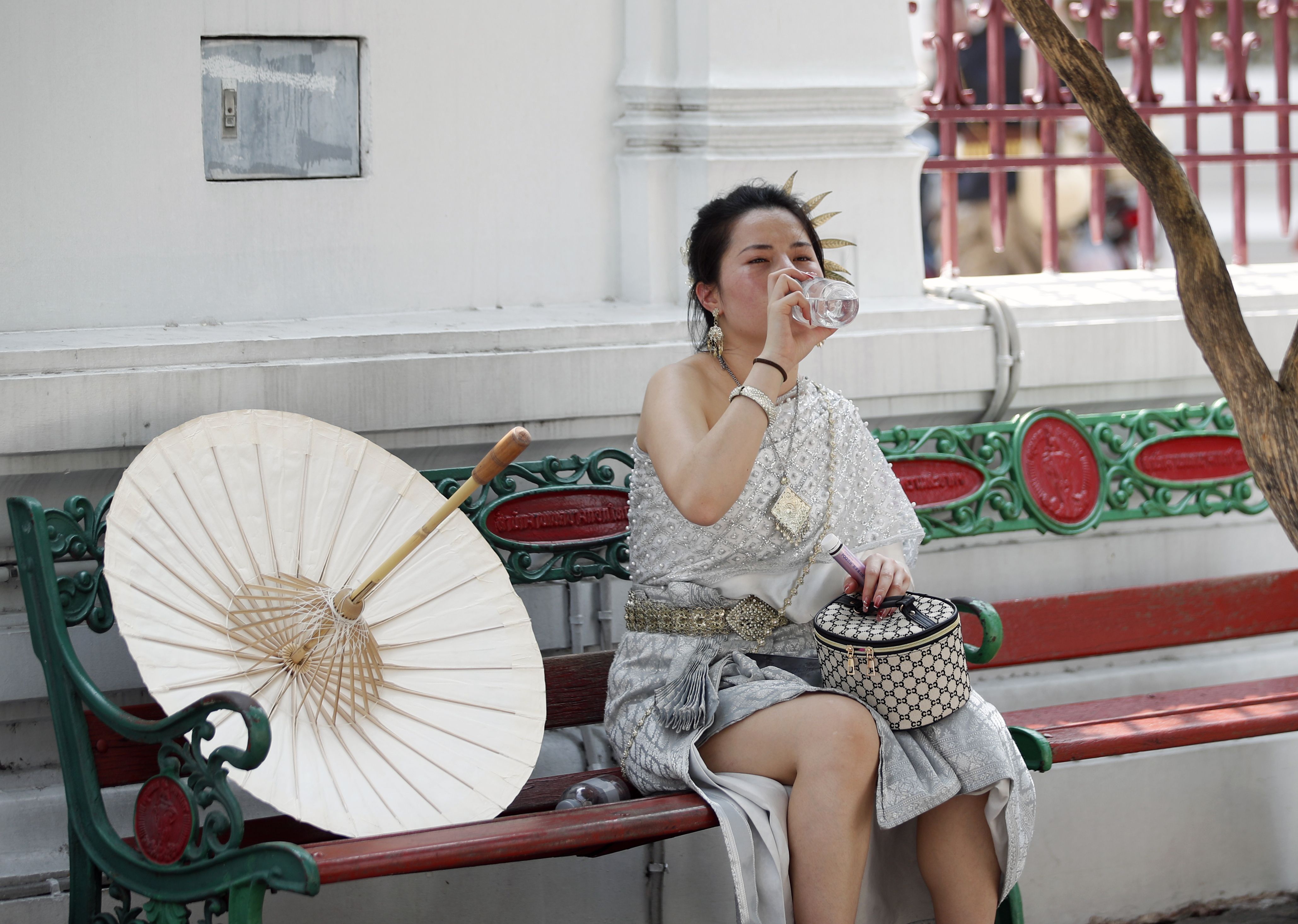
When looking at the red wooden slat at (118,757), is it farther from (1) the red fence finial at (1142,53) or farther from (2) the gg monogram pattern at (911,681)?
(1) the red fence finial at (1142,53)

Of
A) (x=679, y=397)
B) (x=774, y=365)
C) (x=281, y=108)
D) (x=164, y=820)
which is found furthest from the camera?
(x=281, y=108)

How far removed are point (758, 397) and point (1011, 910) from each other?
1242 millimetres

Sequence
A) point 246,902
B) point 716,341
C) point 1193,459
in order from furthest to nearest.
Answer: point 1193,459
point 716,341
point 246,902

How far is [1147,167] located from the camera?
2854mm

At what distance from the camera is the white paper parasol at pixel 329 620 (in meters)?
2.41

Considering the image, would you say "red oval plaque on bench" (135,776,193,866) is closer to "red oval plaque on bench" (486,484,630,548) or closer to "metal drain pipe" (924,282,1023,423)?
"red oval plaque on bench" (486,484,630,548)

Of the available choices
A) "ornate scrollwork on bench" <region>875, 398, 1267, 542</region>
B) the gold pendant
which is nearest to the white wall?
"ornate scrollwork on bench" <region>875, 398, 1267, 542</region>

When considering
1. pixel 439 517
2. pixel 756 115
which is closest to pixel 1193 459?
pixel 756 115

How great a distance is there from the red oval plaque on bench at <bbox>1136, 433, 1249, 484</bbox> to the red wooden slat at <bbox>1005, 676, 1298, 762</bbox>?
2.11 ft

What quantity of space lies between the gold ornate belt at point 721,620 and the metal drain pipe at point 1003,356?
1.21m

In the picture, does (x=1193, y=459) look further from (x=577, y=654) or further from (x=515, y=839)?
(x=515, y=839)

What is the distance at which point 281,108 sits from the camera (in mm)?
3408

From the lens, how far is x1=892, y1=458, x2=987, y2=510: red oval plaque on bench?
3.55m

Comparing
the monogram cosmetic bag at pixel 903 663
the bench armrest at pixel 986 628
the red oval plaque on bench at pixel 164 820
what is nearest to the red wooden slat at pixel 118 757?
the red oval plaque on bench at pixel 164 820
